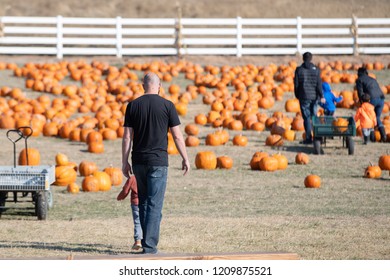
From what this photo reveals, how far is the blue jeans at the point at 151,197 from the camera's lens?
9477mm

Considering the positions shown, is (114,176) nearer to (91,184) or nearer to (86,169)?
(91,184)

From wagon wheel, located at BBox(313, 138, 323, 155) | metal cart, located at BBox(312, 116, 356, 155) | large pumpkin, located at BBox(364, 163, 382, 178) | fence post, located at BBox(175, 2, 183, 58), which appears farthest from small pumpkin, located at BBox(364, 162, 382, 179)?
fence post, located at BBox(175, 2, 183, 58)

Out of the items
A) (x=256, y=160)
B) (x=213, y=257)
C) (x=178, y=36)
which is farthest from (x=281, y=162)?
(x=178, y=36)

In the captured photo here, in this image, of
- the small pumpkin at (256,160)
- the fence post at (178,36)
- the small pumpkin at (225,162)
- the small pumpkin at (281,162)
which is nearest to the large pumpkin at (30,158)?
the small pumpkin at (225,162)

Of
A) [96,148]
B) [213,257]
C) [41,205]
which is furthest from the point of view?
[96,148]

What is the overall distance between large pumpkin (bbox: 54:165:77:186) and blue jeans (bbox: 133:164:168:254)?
5.87 meters

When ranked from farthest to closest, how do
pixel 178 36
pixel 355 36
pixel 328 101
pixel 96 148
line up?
pixel 355 36 → pixel 178 36 → pixel 328 101 → pixel 96 148

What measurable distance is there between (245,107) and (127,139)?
46.0 ft

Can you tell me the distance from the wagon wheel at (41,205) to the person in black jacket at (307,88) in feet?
27.6

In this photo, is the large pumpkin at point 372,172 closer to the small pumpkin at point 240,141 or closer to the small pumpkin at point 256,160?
the small pumpkin at point 256,160

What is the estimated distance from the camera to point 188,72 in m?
29.1

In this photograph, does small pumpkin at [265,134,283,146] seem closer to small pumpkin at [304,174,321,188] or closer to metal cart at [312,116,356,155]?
metal cart at [312,116,356,155]

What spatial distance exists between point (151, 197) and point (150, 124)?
0.74 meters

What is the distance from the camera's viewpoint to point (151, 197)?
373 inches
